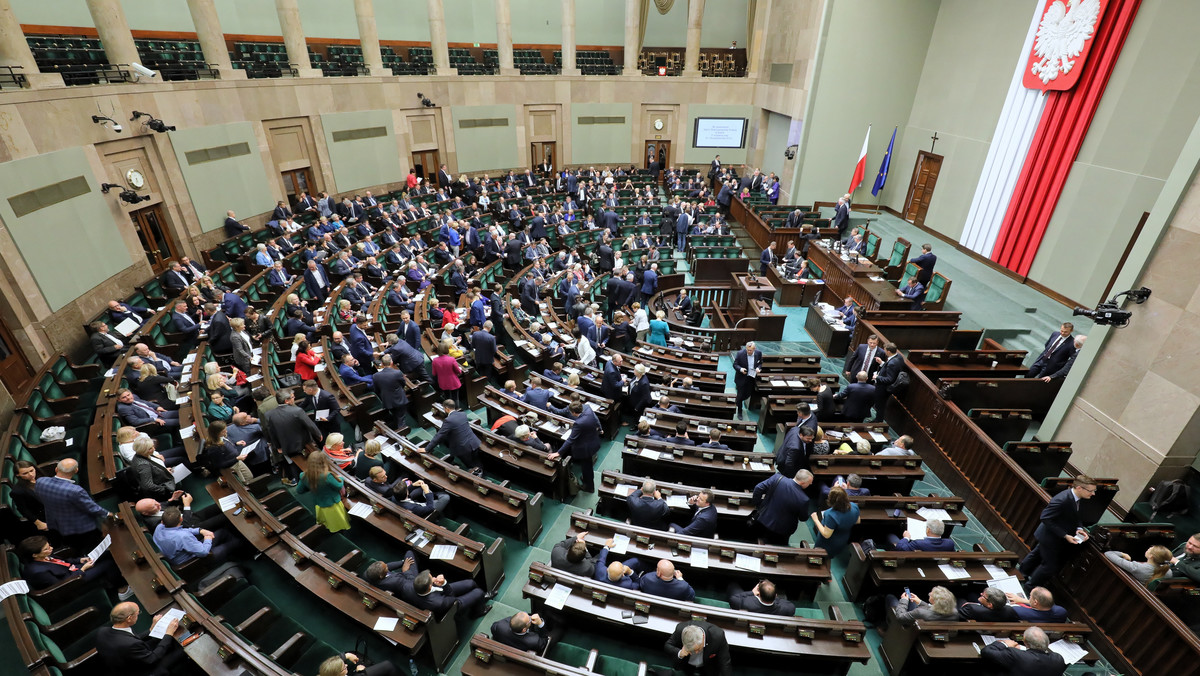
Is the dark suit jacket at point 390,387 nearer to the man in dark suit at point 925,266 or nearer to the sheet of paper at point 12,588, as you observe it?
the sheet of paper at point 12,588

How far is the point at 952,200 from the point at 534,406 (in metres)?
15.0

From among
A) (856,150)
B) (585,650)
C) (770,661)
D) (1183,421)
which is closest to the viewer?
(770,661)

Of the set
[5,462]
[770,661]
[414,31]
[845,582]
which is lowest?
[845,582]

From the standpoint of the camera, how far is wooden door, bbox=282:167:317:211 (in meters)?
16.7

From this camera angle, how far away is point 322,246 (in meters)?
13.1

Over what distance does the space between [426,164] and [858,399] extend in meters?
18.6

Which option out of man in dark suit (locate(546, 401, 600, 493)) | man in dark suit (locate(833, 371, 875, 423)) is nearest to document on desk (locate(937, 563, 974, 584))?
man in dark suit (locate(833, 371, 875, 423))

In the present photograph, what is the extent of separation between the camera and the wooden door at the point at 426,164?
20.6 metres

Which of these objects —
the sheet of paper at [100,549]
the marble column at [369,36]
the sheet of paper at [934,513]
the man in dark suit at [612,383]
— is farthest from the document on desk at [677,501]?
the marble column at [369,36]

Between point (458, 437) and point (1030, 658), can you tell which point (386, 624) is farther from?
point (1030, 658)

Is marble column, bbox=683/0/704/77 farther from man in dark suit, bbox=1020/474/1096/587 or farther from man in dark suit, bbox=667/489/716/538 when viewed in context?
man in dark suit, bbox=667/489/716/538

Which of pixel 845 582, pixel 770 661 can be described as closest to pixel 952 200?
pixel 845 582

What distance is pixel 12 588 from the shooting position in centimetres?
399

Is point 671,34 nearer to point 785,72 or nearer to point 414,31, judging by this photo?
point 785,72
